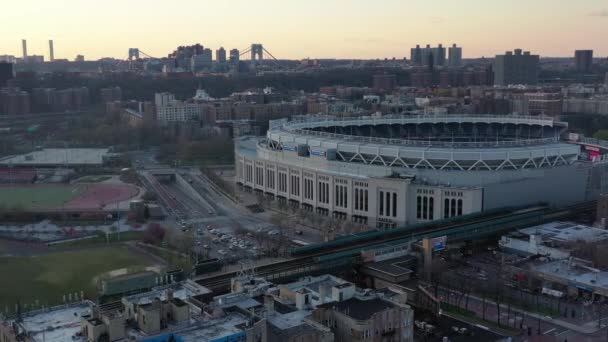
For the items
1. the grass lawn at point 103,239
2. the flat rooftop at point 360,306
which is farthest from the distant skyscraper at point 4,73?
the flat rooftop at point 360,306

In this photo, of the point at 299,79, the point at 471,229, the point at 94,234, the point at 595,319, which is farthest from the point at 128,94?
the point at 595,319

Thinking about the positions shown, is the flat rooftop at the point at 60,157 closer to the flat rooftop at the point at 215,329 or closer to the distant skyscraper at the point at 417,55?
the flat rooftop at the point at 215,329

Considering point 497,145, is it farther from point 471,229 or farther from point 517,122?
point 517,122

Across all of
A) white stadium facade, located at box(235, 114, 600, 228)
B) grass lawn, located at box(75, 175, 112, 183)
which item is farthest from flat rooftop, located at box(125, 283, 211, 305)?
grass lawn, located at box(75, 175, 112, 183)

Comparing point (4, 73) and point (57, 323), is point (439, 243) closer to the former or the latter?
point (57, 323)

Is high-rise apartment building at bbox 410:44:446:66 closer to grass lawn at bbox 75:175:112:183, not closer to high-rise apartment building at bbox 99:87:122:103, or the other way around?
high-rise apartment building at bbox 99:87:122:103

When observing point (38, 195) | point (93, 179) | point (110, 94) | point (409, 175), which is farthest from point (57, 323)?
point (110, 94)
